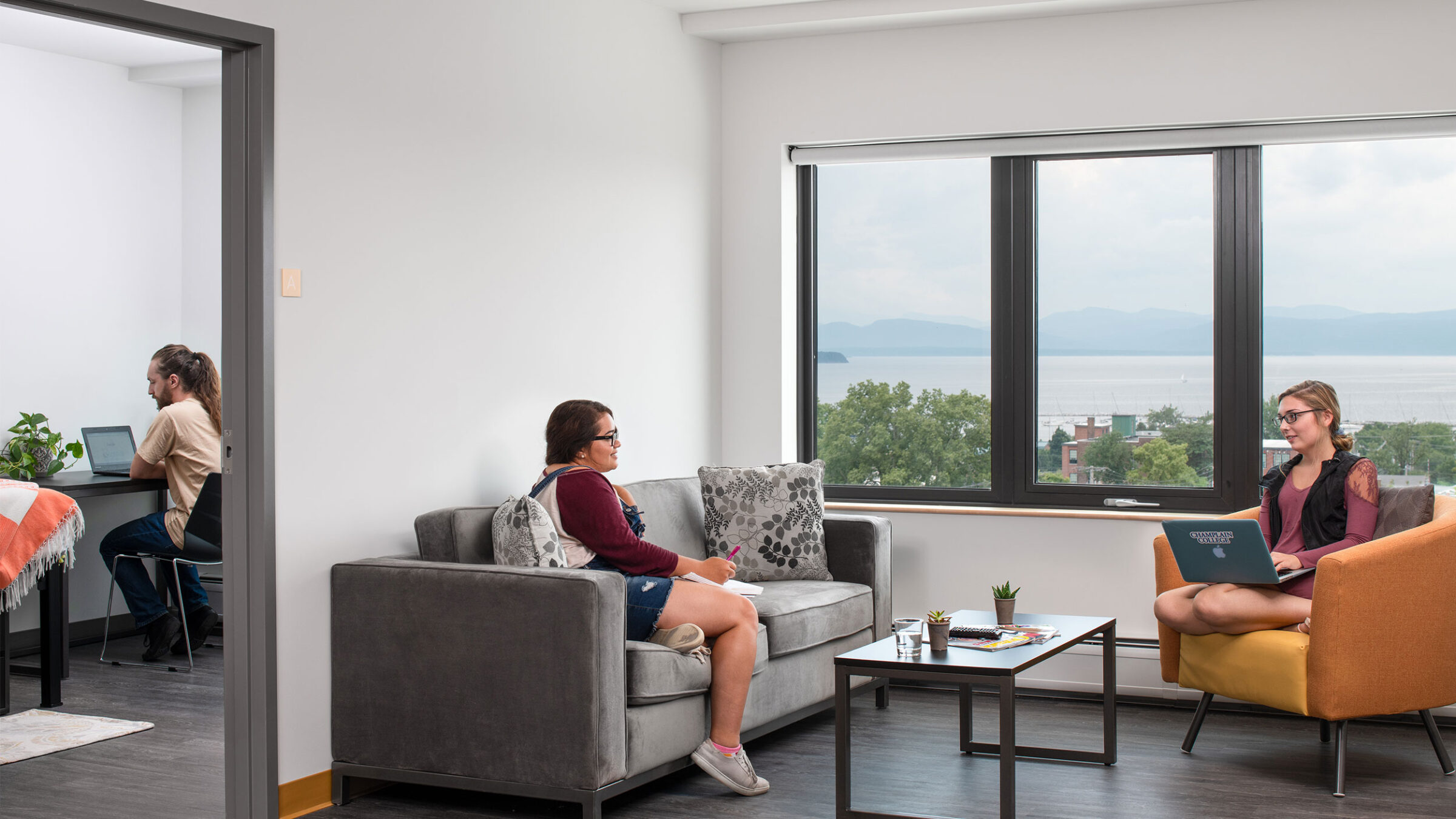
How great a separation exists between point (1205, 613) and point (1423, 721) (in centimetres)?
72

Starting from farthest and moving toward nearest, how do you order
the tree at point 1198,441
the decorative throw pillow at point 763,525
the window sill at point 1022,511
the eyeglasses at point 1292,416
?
the tree at point 1198,441
the window sill at point 1022,511
the decorative throw pillow at point 763,525
the eyeglasses at point 1292,416

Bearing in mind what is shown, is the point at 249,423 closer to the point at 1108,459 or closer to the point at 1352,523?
the point at 1352,523

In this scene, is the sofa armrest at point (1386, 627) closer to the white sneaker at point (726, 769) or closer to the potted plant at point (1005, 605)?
the potted plant at point (1005, 605)

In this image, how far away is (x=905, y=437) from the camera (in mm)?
5664

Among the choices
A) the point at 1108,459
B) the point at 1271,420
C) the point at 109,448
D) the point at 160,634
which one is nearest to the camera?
the point at 1271,420

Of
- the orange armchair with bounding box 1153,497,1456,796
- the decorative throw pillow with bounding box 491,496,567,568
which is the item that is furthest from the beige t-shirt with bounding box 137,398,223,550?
the orange armchair with bounding box 1153,497,1456,796

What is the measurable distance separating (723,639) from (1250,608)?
1.67 meters

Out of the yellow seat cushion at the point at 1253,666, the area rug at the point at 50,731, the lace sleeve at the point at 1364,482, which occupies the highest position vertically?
the lace sleeve at the point at 1364,482

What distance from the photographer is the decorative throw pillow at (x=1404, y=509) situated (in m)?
4.15

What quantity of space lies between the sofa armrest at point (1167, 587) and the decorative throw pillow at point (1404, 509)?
0.46 metres

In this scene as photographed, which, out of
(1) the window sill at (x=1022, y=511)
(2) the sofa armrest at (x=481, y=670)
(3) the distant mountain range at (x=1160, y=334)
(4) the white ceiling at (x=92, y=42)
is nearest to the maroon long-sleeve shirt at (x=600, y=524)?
(2) the sofa armrest at (x=481, y=670)

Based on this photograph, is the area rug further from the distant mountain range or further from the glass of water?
the distant mountain range

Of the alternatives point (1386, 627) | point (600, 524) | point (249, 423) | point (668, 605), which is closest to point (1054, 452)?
point (1386, 627)

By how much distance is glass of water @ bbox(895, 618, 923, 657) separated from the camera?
3.48 m
